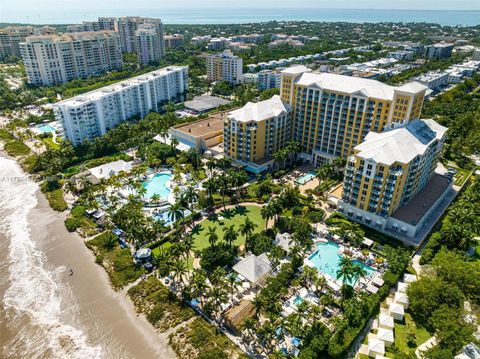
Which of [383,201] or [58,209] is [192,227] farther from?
[383,201]

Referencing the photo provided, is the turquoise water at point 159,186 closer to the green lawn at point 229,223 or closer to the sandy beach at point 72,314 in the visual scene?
the green lawn at point 229,223

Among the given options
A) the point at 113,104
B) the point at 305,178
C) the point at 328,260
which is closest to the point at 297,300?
the point at 328,260

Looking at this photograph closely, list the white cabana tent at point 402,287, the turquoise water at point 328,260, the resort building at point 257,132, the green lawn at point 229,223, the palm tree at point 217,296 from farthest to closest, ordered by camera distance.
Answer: the resort building at point 257,132, the green lawn at point 229,223, the turquoise water at point 328,260, the white cabana tent at point 402,287, the palm tree at point 217,296

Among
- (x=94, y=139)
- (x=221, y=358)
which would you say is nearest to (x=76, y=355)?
(x=221, y=358)

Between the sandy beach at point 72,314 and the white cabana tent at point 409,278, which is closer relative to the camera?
the sandy beach at point 72,314

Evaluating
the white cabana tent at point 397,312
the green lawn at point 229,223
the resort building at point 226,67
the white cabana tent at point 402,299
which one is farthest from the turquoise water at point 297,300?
the resort building at point 226,67

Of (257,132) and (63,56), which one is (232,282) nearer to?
(257,132)

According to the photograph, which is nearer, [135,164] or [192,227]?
[192,227]
